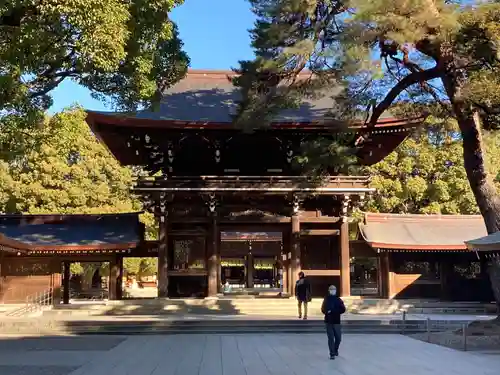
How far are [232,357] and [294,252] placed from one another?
10.6 metres

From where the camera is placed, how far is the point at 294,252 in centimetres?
2088

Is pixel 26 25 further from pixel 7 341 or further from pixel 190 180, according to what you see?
pixel 190 180

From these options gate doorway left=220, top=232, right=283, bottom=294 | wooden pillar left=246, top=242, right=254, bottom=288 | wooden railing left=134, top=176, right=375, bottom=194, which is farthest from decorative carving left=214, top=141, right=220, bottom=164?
wooden pillar left=246, top=242, right=254, bottom=288

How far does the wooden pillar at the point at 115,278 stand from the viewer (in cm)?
2194

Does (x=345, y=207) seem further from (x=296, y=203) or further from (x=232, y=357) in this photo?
(x=232, y=357)

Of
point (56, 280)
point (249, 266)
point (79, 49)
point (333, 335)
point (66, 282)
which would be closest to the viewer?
point (79, 49)

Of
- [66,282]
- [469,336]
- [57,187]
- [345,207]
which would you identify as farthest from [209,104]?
[469,336]

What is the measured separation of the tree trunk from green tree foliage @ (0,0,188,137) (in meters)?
7.62

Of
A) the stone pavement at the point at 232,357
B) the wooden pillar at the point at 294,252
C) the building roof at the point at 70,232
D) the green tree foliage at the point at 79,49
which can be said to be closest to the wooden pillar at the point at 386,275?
the wooden pillar at the point at 294,252

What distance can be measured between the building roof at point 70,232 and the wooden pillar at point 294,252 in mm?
6286

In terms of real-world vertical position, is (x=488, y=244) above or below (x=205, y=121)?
below

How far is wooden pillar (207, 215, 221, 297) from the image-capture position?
66.9 feet

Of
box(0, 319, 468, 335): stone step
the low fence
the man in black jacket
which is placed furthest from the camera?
box(0, 319, 468, 335): stone step

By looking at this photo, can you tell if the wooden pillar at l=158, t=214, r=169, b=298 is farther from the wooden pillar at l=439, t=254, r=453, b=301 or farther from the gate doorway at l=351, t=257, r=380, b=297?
the gate doorway at l=351, t=257, r=380, b=297
